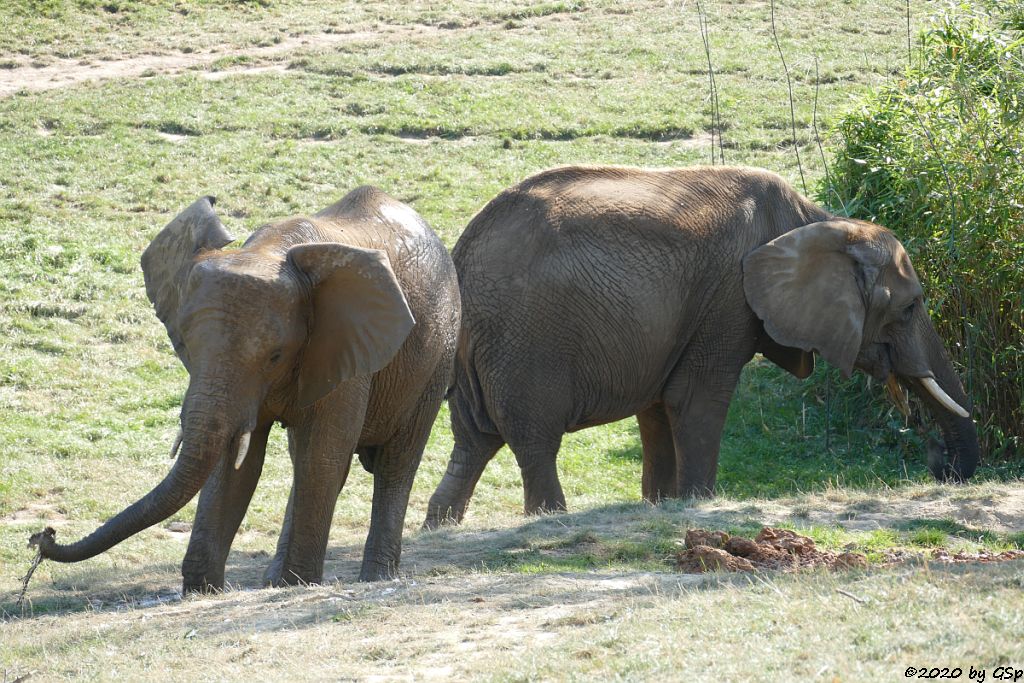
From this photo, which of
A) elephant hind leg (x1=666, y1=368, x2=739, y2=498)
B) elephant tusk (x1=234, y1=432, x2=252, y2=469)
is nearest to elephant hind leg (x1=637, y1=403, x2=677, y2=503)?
elephant hind leg (x1=666, y1=368, x2=739, y2=498)

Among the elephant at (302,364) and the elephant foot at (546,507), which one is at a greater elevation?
the elephant at (302,364)

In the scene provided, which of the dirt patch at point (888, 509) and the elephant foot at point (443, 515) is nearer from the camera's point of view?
the dirt patch at point (888, 509)

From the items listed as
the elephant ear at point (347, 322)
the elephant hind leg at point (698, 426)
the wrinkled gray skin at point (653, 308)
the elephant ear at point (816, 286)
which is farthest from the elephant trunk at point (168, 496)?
the elephant ear at point (816, 286)

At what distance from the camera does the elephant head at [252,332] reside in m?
7.58

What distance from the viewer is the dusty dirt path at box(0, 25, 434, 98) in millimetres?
28516

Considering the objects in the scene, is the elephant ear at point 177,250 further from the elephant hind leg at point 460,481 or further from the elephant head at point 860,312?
the elephant head at point 860,312

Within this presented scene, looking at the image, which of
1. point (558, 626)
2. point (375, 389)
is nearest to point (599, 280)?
point (375, 389)

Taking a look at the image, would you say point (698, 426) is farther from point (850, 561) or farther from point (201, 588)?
point (201, 588)

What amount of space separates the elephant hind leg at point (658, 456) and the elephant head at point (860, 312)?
131 centimetres

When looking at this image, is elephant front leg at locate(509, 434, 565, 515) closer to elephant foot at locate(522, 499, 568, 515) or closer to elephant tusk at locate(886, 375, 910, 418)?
elephant foot at locate(522, 499, 568, 515)

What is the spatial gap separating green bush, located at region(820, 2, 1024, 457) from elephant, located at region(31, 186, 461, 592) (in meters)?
6.05

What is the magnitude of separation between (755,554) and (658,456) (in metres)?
4.15

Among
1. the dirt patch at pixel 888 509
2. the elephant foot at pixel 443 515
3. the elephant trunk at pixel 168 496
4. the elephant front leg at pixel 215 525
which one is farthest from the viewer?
the elephant foot at pixel 443 515

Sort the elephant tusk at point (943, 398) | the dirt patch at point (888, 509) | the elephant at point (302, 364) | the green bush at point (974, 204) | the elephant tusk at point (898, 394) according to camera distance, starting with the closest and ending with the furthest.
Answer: the elephant at point (302, 364) → the dirt patch at point (888, 509) → the elephant tusk at point (943, 398) → the elephant tusk at point (898, 394) → the green bush at point (974, 204)
